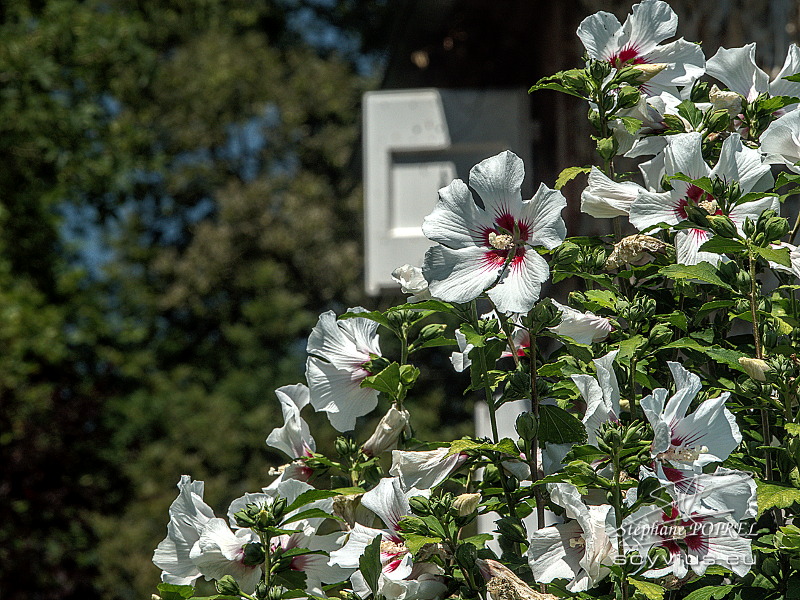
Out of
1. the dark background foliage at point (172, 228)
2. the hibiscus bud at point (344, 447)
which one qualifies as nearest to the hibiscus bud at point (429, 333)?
the hibiscus bud at point (344, 447)

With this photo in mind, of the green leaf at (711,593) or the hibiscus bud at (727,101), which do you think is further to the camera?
the hibiscus bud at (727,101)

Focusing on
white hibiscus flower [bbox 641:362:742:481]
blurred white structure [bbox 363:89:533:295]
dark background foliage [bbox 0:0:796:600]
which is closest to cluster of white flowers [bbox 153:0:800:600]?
white hibiscus flower [bbox 641:362:742:481]

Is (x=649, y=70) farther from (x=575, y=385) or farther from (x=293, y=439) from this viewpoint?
(x=293, y=439)

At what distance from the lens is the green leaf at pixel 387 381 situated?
37.2 inches

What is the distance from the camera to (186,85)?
9.84 metres

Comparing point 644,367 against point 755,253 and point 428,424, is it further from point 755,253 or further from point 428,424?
point 428,424

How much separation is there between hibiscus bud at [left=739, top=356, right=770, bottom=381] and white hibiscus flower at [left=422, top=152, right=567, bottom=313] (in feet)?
0.64

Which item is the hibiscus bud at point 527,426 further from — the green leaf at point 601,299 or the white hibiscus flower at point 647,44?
the white hibiscus flower at point 647,44

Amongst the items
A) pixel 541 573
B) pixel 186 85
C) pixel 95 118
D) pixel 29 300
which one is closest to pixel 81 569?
pixel 29 300

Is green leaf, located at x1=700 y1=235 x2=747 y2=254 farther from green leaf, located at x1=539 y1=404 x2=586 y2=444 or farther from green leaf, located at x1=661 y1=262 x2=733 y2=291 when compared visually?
green leaf, located at x1=539 y1=404 x2=586 y2=444

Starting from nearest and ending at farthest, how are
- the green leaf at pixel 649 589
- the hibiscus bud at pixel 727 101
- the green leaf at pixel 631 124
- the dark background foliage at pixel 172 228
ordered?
the green leaf at pixel 649 589
the green leaf at pixel 631 124
the hibiscus bud at pixel 727 101
the dark background foliage at pixel 172 228

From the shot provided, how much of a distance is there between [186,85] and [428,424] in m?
4.49

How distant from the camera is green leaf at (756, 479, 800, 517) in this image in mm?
791

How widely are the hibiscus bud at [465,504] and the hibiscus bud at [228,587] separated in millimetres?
226
